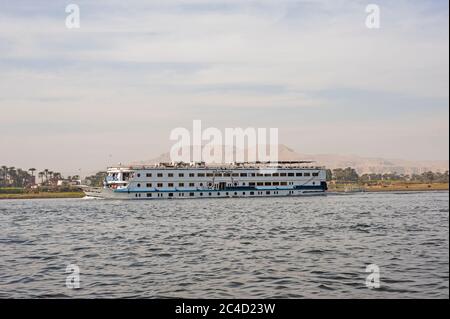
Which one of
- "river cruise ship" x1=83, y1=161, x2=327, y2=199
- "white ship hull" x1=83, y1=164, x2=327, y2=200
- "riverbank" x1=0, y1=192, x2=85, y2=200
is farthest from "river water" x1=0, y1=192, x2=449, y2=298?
"riverbank" x1=0, y1=192, x2=85, y2=200

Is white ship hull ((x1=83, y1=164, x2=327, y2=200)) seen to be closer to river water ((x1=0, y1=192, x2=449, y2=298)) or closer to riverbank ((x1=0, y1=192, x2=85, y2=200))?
riverbank ((x1=0, y1=192, x2=85, y2=200))

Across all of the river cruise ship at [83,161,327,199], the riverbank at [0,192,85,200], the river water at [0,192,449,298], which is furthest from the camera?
the riverbank at [0,192,85,200]

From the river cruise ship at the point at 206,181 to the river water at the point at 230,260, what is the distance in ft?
190

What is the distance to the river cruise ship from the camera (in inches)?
3942

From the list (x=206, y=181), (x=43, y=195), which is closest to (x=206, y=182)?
(x=206, y=181)

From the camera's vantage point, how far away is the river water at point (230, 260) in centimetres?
1841

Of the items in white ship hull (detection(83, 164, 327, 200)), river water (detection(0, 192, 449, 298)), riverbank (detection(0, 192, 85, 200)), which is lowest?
riverbank (detection(0, 192, 85, 200))

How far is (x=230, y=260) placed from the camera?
24406 mm

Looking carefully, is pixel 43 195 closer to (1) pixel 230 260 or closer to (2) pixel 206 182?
(2) pixel 206 182

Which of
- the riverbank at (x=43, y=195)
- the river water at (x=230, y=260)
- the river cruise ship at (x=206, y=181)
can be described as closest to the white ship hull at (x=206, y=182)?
the river cruise ship at (x=206, y=181)

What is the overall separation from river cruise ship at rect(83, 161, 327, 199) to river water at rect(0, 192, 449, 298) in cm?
5779

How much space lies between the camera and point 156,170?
101 metres
